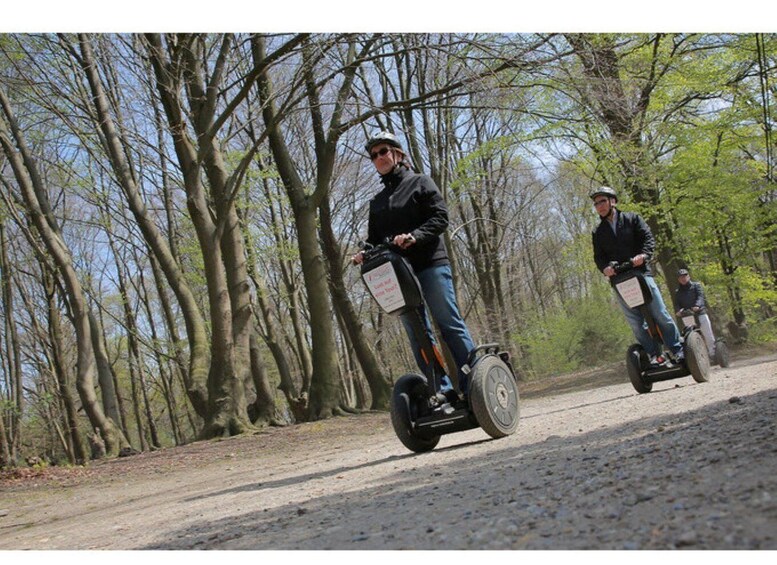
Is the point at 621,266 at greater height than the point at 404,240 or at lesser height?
lesser

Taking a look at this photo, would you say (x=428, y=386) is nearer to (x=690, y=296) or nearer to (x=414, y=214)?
(x=414, y=214)

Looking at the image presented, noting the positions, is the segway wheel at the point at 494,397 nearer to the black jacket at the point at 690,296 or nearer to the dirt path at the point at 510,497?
the dirt path at the point at 510,497

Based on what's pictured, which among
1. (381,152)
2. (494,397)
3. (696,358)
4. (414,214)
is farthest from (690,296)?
(381,152)

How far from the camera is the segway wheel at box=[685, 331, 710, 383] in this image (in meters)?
8.13

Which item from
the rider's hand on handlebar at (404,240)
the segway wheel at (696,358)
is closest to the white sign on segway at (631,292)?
the segway wheel at (696,358)

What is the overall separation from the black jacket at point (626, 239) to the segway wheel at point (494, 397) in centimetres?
298

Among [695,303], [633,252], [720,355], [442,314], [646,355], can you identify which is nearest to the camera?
[442,314]

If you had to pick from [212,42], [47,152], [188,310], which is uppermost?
[47,152]

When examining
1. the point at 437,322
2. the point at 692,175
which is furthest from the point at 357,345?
the point at 437,322

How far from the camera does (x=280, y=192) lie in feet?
80.7

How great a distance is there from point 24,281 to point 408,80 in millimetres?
16710

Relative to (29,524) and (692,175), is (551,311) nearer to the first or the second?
(692,175)

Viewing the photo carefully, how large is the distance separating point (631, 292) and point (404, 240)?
379cm

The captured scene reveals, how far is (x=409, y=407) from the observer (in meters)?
5.36
